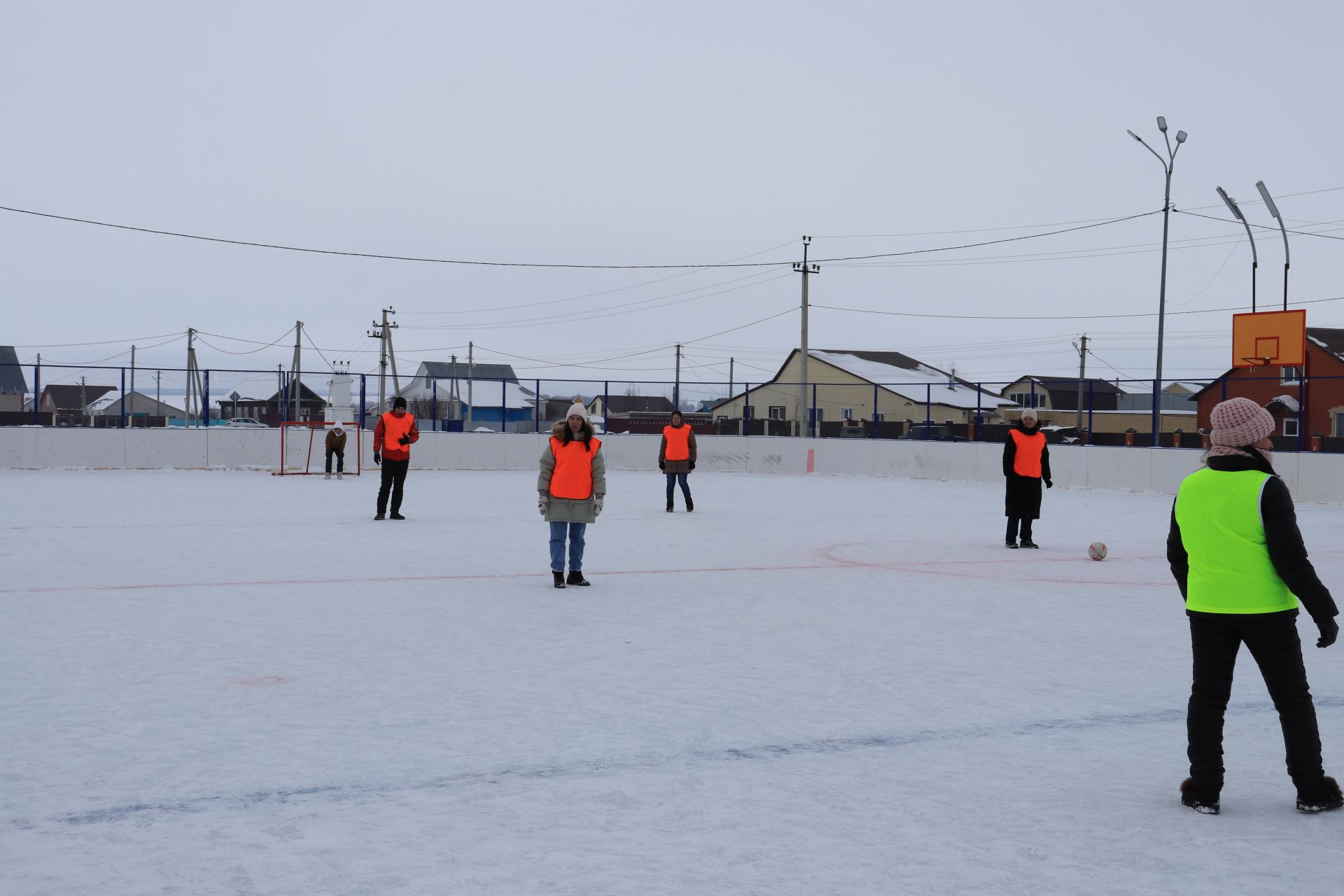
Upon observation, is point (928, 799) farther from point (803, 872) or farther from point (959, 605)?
point (959, 605)

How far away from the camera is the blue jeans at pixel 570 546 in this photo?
420 inches

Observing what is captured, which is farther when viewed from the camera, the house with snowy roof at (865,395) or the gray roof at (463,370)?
the gray roof at (463,370)

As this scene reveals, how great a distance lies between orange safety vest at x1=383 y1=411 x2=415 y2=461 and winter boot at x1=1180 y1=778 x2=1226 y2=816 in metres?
12.9

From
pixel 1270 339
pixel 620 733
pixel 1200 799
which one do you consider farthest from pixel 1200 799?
pixel 1270 339

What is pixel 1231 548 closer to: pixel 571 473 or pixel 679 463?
pixel 571 473

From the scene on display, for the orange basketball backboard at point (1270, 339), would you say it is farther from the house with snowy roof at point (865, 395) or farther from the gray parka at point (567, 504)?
the gray parka at point (567, 504)

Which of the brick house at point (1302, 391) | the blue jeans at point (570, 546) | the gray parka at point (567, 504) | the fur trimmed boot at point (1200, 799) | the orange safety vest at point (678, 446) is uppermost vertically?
the brick house at point (1302, 391)

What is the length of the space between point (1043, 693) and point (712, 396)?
35.5 meters

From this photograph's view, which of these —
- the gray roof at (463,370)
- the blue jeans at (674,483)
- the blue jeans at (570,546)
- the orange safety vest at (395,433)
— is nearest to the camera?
the blue jeans at (570,546)

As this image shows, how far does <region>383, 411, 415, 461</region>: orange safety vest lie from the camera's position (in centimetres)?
1652

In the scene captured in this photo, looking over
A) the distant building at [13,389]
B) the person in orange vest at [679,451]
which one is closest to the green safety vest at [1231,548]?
the person in orange vest at [679,451]

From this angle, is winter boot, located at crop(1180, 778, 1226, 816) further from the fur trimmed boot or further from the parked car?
the parked car

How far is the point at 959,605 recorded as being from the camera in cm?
983

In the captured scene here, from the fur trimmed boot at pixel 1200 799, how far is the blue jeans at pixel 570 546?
21.5 ft
